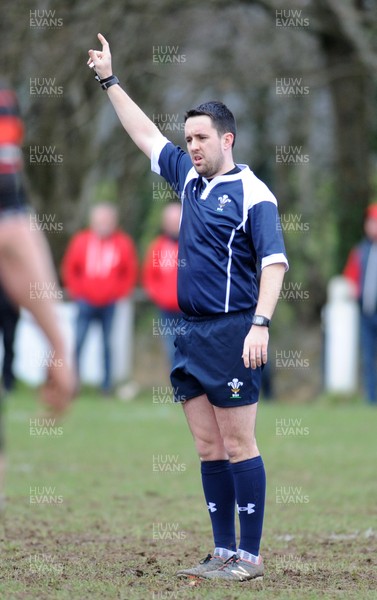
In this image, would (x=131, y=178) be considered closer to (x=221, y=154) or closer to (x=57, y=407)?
(x=221, y=154)

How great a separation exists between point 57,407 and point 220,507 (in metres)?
2.04

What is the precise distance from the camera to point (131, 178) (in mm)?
20516

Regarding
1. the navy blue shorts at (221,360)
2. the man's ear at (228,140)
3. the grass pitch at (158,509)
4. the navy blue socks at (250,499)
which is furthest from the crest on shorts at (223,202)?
the grass pitch at (158,509)

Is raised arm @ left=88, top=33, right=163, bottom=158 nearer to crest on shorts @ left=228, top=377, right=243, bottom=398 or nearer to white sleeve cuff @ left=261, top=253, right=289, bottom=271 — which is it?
white sleeve cuff @ left=261, top=253, right=289, bottom=271

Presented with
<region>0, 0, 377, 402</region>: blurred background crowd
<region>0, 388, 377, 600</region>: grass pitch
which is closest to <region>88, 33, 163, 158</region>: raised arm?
<region>0, 388, 377, 600</region>: grass pitch

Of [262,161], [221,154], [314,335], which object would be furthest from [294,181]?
[221,154]

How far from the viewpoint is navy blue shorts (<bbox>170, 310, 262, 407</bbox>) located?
567 centimetres

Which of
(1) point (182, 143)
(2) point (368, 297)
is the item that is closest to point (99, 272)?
(2) point (368, 297)

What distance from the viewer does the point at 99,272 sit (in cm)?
1588

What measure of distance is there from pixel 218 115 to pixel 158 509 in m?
3.25

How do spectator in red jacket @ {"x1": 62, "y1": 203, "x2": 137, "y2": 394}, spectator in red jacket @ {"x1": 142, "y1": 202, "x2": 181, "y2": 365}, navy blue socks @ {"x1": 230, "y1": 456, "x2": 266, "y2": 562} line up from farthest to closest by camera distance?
spectator in red jacket @ {"x1": 62, "y1": 203, "x2": 137, "y2": 394} → spectator in red jacket @ {"x1": 142, "y1": 202, "x2": 181, "y2": 365} → navy blue socks @ {"x1": 230, "y1": 456, "x2": 266, "y2": 562}

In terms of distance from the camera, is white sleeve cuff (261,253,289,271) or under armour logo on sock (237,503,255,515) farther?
under armour logo on sock (237,503,255,515)

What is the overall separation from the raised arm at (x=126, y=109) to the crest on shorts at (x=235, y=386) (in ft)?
4.29

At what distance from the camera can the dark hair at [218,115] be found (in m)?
5.75
